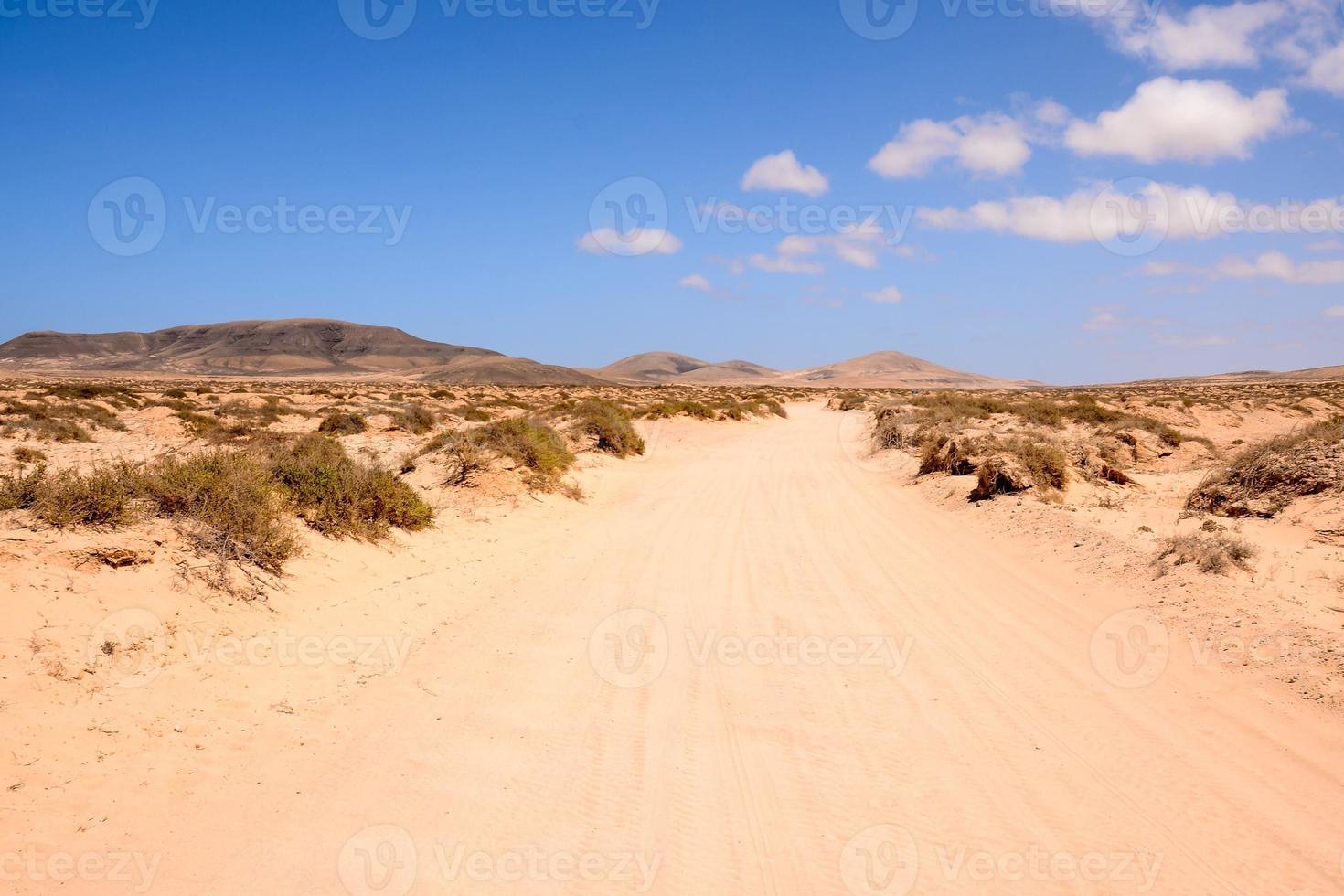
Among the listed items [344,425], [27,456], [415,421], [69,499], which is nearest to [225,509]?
[69,499]

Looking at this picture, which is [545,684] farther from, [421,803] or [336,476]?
[336,476]

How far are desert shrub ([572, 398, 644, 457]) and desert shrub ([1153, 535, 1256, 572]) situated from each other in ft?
45.2

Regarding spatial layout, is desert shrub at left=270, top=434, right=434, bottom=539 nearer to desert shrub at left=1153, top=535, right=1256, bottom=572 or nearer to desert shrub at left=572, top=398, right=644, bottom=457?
desert shrub at left=1153, top=535, right=1256, bottom=572

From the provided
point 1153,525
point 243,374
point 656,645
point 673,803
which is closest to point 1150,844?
point 673,803

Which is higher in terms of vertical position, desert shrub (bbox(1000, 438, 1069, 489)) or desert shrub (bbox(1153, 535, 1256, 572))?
desert shrub (bbox(1000, 438, 1069, 489))

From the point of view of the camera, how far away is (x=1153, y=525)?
977 centimetres

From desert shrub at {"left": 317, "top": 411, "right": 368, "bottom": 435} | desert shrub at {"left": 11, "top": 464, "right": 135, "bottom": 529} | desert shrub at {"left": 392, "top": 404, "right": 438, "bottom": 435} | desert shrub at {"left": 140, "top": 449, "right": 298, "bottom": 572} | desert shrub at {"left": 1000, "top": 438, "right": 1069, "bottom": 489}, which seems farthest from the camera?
desert shrub at {"left": 392, "top": 404, "right": 438, "bottom": 435}

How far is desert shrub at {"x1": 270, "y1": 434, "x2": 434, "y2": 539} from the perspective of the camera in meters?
8.16

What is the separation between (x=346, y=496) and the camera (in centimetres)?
855

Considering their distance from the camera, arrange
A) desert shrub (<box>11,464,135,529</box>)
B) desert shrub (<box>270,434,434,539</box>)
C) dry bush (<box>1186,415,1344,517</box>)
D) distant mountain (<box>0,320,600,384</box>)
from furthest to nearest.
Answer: distant mountain (<box>0,320,600,384</box>) < dry bush (<box>1186,415,1344,517</box>) < desert shrub (<box>270,434,434,539</box>) < desert shrub (<box>11,464,135,529</box>)

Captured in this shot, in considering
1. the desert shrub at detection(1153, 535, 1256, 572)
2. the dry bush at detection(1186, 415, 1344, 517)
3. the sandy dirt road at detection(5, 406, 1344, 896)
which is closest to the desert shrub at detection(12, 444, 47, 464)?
the sandy dirt road at detection(5, 406, 1344, 896)

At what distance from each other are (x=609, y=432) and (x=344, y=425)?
8701mm

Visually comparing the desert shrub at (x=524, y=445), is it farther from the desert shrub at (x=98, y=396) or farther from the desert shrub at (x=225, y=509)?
the desert shrub at (x=98, y=396)

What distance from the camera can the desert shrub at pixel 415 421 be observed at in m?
23.1
